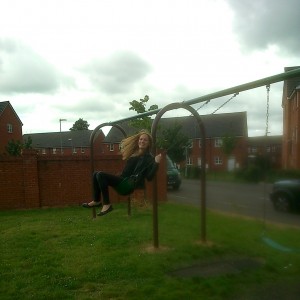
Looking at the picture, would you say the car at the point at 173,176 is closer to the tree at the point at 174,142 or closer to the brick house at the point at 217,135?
the tree at the point at 174,142

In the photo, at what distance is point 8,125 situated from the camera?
4594 cm

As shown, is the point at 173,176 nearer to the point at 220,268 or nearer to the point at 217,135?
the point at 217,135

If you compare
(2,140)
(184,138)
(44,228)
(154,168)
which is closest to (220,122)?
(184,138)

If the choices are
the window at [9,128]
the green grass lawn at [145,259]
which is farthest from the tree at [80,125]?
the green grass lawn at [145,259]

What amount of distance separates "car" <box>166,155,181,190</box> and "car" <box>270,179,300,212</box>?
2095 mm

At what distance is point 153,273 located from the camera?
5.08 m

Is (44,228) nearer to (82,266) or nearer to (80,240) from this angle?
(80,240)

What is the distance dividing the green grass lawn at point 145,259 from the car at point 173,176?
15.6 inches

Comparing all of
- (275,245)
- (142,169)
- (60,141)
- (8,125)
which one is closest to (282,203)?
(275,245)

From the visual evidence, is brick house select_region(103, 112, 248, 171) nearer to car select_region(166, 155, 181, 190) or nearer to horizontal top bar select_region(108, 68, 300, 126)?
horizontal top bar select_region(108, 68, 300, 126)

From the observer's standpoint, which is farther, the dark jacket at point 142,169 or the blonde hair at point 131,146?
the blonde hair at point 131,146

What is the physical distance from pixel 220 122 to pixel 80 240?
3.64m

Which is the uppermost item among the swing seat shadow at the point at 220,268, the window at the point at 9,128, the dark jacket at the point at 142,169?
the window at the point at 9,128

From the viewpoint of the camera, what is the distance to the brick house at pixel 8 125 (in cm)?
4431
